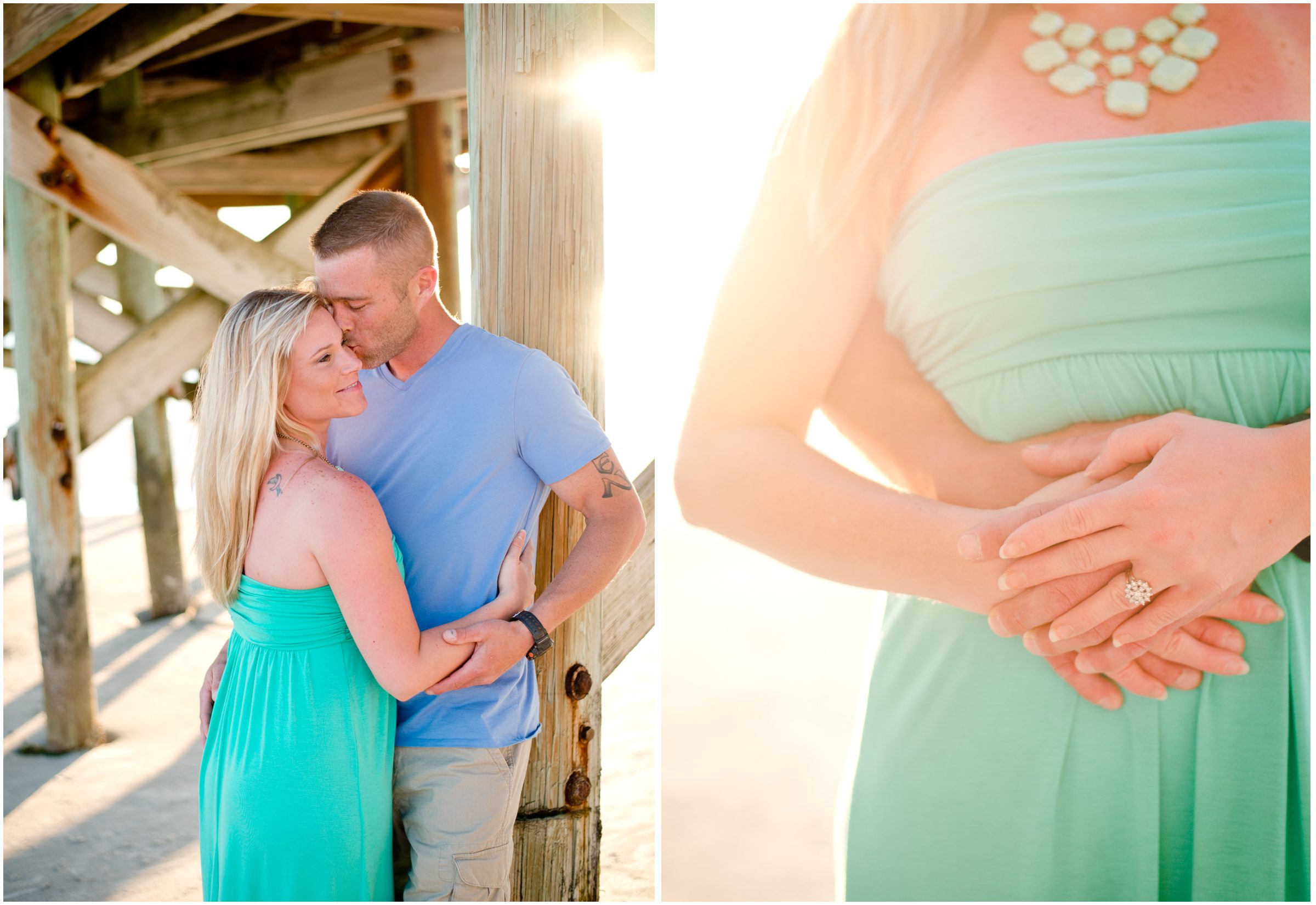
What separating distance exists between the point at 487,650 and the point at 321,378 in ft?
2.04

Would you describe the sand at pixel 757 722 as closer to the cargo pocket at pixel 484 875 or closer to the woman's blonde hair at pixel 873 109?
the woman's blonde hair at pixel 873 109

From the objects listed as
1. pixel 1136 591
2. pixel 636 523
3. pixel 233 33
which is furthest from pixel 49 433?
pixel 1136 591

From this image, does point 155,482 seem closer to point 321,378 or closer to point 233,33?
point 233,33

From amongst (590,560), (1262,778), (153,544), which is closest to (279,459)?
(590,560)

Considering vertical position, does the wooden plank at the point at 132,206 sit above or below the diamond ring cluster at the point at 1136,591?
above

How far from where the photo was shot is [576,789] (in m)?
2.25

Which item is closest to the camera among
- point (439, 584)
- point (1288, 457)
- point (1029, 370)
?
point (1288, 457)

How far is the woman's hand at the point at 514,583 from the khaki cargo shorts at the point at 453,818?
0.29m

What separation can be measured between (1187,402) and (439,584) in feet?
4.49

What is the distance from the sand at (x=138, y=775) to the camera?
12.4 ft

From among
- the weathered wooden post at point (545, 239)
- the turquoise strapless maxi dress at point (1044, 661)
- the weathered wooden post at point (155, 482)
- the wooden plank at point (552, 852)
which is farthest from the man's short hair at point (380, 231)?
the weathered wooden post at point (155, 482)

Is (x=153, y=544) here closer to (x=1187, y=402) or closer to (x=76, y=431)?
(x=76, y=431)

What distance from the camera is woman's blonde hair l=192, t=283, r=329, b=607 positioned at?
1.68 m

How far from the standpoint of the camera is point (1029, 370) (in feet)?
3.66
